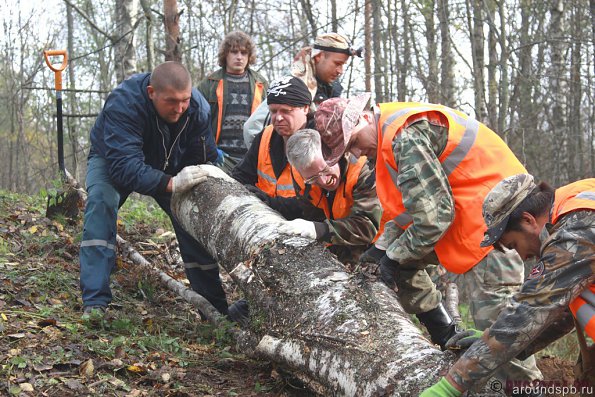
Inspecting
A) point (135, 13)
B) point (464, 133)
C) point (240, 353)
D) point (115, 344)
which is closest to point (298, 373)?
point (240, 353)

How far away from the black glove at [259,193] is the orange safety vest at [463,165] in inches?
44.9

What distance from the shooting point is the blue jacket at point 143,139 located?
4488 mm

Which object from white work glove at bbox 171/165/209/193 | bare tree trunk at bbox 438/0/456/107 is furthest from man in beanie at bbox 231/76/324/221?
bare tree trunk at bbox 438/0/456/107

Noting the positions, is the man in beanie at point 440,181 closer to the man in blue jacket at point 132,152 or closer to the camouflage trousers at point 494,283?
the camouflage trousers at point 494,283

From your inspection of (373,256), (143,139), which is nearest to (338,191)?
(373,256)

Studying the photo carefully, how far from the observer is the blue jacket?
14.7 ft

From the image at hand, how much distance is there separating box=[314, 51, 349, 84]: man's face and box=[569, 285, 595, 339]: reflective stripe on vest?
3.35m

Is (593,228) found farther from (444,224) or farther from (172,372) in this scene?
(172,372)

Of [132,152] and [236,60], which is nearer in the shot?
[132,152]

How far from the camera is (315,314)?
3223 mm

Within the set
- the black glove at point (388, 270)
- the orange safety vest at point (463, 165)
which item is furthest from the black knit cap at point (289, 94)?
the black glove at point (388, 270)

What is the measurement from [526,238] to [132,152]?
115 inches

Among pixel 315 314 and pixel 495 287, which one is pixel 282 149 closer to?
pixel 315 314

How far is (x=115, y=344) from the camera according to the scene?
3758 millimetres
